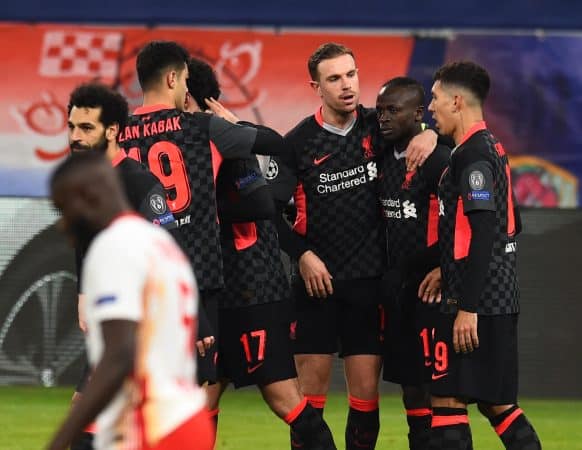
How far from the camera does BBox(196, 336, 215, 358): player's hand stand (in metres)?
5.00

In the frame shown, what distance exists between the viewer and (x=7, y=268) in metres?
10.2

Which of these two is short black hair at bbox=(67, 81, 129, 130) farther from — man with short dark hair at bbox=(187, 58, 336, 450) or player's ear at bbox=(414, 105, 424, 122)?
player's ear at bbox=(414, 105, 424, 122)

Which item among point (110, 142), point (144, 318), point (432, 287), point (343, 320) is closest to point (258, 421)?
point (343, 320)

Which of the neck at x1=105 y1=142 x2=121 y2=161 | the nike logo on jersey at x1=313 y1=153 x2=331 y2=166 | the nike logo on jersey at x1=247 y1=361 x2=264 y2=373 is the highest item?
the neck at x1=105 y1=142 x2=121 y2=161

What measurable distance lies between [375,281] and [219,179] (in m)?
1.00

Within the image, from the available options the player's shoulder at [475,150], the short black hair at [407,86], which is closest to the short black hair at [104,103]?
the player's shoulder at [475,150]

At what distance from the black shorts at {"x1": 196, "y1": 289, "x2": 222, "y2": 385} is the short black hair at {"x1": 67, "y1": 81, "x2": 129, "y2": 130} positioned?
1.00 m

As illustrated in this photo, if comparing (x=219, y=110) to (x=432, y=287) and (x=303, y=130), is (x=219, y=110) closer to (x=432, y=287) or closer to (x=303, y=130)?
(x=303, y=130)

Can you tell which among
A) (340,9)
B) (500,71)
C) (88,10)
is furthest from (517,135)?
(88,10)

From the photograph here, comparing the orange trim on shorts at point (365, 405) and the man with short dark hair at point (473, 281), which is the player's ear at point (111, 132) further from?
the orange trim on shorts at point (365, 405)

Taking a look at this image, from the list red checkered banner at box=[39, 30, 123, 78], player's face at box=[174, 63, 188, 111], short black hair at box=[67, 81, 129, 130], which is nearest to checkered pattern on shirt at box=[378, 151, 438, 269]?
player's face at box=[174, 63, 188, 111]

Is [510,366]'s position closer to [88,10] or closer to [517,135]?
[517,135]

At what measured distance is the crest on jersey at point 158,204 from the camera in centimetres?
496

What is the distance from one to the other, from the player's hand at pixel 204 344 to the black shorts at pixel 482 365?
986mm
